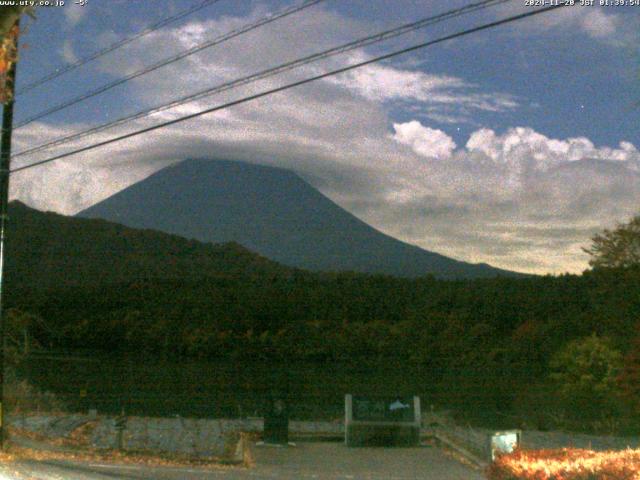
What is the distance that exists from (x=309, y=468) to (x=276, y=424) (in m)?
4.90

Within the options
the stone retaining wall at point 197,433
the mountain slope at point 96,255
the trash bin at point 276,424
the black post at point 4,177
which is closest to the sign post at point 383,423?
the stone retaining wall at point 197,433

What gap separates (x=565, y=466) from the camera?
759 cm

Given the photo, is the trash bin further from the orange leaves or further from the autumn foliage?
the orange leaves

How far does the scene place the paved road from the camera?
36.6 feet

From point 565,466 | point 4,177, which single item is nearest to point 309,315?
point 4,177

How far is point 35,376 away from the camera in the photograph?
36406 millimetres

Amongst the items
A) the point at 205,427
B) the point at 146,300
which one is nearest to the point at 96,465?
the point at 205,427

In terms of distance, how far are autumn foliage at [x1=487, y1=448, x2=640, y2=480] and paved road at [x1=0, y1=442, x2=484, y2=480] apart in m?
5.33

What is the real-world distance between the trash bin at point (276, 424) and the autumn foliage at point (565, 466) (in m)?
13.2

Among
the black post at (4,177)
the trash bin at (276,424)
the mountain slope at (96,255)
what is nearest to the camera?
the black post at (4,177)

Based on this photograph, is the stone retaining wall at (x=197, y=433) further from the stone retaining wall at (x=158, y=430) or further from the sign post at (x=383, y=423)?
the sign post at (x=383, y=423)

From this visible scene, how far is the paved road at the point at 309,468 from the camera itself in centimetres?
1115

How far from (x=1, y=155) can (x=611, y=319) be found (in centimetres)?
2413

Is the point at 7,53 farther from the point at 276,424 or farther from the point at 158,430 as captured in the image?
the point at 158,430
